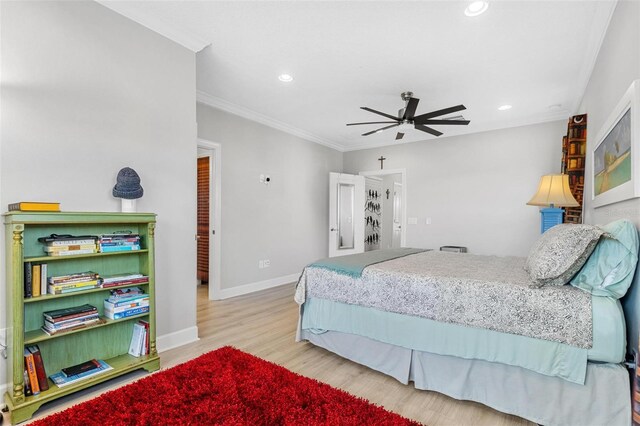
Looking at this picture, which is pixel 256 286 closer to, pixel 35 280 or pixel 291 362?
pixel 291 362

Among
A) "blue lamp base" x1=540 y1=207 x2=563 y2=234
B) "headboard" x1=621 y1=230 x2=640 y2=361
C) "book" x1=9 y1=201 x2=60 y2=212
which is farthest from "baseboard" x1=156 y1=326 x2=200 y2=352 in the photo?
"blue lamp base" x1=540 y1=207 x2=563 y2=234

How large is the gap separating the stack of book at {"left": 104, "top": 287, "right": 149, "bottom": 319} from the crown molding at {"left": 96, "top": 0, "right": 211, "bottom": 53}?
6.94ft

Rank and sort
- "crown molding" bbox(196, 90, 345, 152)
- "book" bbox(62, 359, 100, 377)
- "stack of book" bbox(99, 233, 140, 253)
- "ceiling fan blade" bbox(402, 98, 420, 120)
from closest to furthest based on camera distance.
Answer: "book" bbox(62, 359, 100, 377)
"stack of book" bbox(99, 233, 140, 253)
"ceiling fan blade" bbox(402, 98, 420, 120)
"crown molding" bbox(196, 90, 345, 152)

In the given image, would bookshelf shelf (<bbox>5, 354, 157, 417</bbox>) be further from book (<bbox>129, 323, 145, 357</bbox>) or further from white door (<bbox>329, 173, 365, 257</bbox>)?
white door (<bbox>329, 173, 365, 257</bbox>)

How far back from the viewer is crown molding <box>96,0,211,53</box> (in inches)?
91.7

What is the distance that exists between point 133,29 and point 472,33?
2.77 m

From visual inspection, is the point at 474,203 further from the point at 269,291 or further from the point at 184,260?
the point at 184,260

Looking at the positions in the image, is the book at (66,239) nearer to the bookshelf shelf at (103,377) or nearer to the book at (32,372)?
the book at (32,372)

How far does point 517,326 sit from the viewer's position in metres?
1.79

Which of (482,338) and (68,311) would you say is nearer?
(482,338)

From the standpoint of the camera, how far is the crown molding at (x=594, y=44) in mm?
2270

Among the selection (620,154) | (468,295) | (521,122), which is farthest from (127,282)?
(521,122)

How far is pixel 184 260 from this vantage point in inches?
110

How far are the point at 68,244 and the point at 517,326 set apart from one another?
276cm
